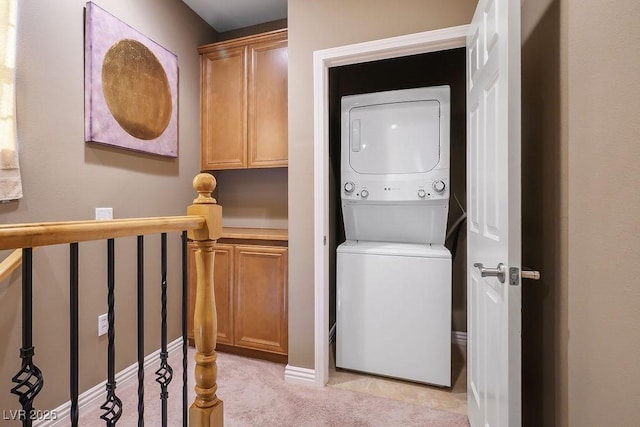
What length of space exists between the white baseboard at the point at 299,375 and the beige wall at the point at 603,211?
148 cm

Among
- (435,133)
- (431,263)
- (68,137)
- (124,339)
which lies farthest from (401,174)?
(124,339)

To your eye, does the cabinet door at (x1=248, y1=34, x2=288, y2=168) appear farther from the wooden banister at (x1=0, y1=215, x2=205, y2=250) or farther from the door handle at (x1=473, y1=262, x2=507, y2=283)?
the door handle at (x1=473, y1=262, x2=507, y2=283)

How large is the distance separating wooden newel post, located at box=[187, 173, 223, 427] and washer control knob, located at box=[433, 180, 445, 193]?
1.52 m

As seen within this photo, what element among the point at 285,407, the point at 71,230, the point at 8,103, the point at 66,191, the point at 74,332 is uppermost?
the point at 8,103

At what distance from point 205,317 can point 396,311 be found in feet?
4.40

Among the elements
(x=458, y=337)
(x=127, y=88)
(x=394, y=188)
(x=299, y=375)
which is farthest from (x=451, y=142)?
(x=127, y=88)

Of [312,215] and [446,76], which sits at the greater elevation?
[446,76]

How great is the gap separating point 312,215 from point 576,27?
59.3 inches

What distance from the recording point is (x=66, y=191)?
172cm

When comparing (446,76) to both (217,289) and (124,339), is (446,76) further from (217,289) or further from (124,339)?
(124,339)

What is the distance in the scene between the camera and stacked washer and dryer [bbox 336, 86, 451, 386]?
6.55 feet

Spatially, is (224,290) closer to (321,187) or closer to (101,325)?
(101,325)

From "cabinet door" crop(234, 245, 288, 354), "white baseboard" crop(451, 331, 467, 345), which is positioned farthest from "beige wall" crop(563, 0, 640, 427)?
"white baseboard" crop(451, 331, 467, 345)

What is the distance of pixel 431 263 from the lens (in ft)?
6.50
